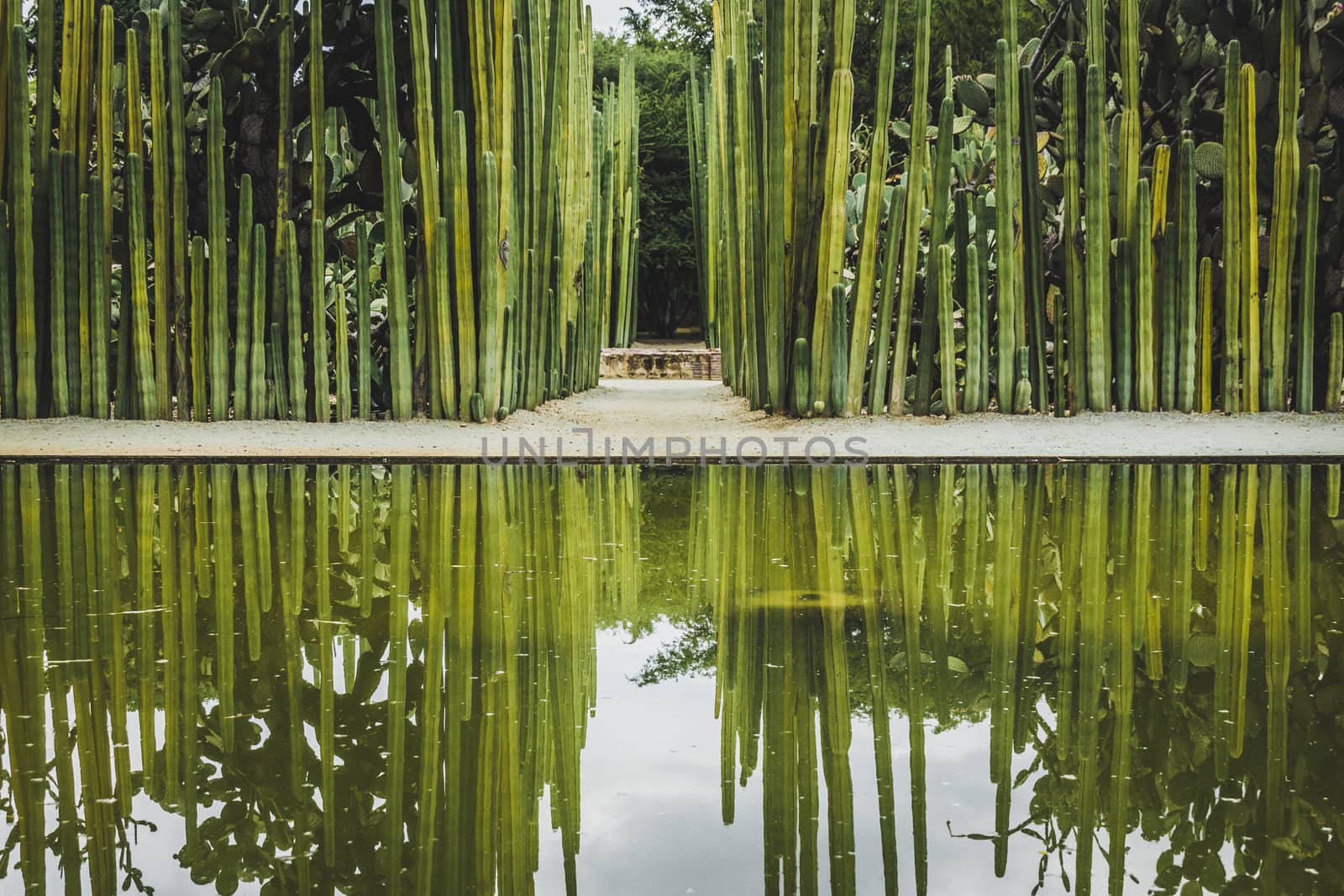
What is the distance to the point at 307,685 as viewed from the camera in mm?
2746

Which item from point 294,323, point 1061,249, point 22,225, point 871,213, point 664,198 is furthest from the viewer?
point 664,198

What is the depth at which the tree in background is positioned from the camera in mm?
22562

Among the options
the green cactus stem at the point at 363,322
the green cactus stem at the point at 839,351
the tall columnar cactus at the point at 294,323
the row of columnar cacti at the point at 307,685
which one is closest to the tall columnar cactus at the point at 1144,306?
the green cactus stem at the point at 839,351

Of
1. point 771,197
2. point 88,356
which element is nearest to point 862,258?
point 771,197

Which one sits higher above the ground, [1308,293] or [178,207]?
[178,207]

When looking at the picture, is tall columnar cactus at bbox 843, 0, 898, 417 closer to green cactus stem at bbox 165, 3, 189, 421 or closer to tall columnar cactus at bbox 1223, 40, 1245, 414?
tall columnar cactus at bbox 1223, 40, 1245, 414

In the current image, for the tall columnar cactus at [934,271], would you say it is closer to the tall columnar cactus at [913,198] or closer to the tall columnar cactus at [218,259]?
the tall columnar cactus at [913,198]

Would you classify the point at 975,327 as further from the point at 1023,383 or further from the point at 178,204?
the point at 178,204

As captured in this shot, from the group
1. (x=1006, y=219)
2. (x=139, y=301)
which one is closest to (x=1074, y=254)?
(x=1006, y=219)

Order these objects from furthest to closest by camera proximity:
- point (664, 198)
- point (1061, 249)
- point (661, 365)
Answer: point (664, 198), point (661, 365), point (1061, 249)

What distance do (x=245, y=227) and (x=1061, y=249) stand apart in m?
5.02

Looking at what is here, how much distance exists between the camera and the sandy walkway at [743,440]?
6.63 metres

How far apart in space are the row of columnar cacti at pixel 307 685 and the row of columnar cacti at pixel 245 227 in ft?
9.87

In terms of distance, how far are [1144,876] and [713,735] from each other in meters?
0.86
